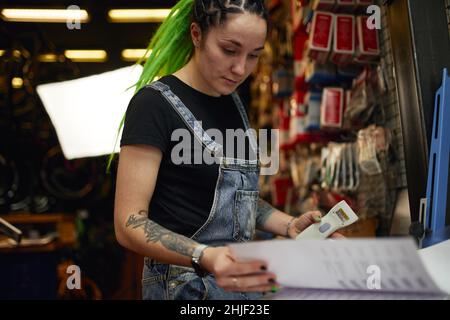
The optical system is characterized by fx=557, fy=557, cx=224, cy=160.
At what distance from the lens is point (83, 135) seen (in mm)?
3746

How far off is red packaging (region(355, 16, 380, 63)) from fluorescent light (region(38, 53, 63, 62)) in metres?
2.78

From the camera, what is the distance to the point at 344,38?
8.51 feet

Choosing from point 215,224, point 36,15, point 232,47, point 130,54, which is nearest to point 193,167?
point 215,224

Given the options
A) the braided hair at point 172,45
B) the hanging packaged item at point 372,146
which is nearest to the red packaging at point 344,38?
the hanging packaged item at point 372,146

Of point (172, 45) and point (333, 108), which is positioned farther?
point (333, 108)

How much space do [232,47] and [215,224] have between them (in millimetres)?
447

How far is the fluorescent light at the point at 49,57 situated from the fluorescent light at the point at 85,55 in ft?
0.22

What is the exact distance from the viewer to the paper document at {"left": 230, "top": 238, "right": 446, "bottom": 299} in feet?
2.88

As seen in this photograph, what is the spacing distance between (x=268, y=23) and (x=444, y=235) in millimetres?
713

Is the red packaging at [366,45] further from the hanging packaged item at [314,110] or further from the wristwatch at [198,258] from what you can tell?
the wristwatch at [198,258]

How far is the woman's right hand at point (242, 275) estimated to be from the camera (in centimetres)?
97

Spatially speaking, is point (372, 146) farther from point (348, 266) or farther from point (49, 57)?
point (49, 57)
